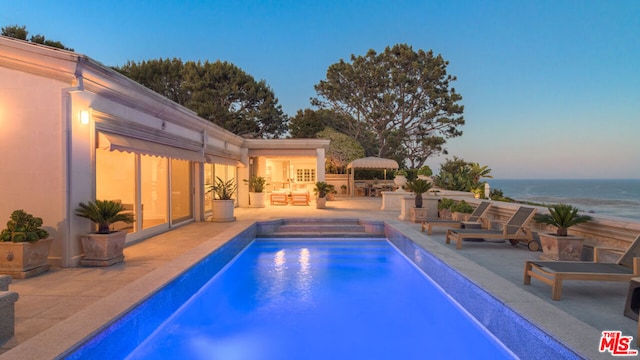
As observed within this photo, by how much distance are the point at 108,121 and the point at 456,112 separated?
114ft

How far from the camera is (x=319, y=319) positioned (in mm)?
5699

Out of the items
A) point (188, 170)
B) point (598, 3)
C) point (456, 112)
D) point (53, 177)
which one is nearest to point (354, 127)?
point (456, 112)

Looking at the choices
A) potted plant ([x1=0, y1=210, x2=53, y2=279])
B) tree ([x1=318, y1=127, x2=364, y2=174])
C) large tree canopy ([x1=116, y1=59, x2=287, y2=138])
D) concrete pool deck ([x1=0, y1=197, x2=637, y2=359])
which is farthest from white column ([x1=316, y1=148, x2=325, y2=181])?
large tree canopy ([x1=116, y1=59, x2=287, y2=138])

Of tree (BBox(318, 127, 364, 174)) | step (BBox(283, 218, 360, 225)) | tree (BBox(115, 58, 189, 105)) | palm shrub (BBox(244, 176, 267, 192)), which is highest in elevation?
tree (BBox(115, 58, 189, 105))

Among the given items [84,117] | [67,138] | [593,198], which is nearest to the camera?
[67,138]

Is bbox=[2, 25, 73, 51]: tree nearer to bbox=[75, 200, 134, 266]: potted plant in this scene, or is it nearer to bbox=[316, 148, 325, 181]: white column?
bbox=[316, 148, 325, 181]: white column

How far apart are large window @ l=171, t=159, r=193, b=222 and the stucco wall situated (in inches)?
203

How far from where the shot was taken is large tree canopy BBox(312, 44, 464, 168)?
118 feet

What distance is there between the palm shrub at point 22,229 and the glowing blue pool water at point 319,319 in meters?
2.87

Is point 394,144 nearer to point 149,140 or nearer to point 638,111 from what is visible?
point 638,111

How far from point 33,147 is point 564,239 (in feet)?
33.6

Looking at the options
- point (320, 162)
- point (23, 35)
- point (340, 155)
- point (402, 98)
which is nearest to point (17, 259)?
point (320, 162)

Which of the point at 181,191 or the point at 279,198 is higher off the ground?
the point at 181,191

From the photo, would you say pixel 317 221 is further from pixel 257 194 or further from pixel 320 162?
pixel 320 162
